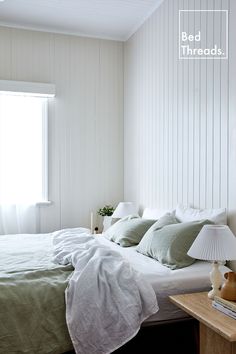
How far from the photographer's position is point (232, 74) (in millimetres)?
2650

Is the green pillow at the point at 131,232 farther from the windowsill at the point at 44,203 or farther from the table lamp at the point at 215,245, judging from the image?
the windowsill at the point at 44,203

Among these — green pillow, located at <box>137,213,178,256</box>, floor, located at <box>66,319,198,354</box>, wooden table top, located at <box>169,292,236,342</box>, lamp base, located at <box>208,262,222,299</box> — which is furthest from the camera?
green pillow, located at <box>137,213,178,256</box>

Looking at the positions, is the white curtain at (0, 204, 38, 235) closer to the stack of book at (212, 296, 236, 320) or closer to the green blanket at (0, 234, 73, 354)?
the green blanket at (0, 234, 73, 354)

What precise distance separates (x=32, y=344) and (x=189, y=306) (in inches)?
34.8

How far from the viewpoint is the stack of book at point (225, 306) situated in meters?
1.90

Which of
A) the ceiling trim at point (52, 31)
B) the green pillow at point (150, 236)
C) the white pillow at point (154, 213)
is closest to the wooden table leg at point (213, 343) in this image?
the green pillow at point (150, 236)

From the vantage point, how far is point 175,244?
257 cm

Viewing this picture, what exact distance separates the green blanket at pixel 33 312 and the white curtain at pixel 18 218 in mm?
2115

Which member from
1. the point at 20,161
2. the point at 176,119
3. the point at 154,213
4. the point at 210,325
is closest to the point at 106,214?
the point at 154,213

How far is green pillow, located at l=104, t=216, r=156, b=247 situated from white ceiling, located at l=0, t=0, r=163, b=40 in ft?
7.37

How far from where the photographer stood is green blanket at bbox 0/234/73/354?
2.00 m

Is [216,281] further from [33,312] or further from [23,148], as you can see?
[23,148]

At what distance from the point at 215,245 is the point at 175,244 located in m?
0.57

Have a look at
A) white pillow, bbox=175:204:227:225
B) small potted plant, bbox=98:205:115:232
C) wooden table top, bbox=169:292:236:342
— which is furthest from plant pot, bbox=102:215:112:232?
wooden table top, bbox=169:292:236:342
